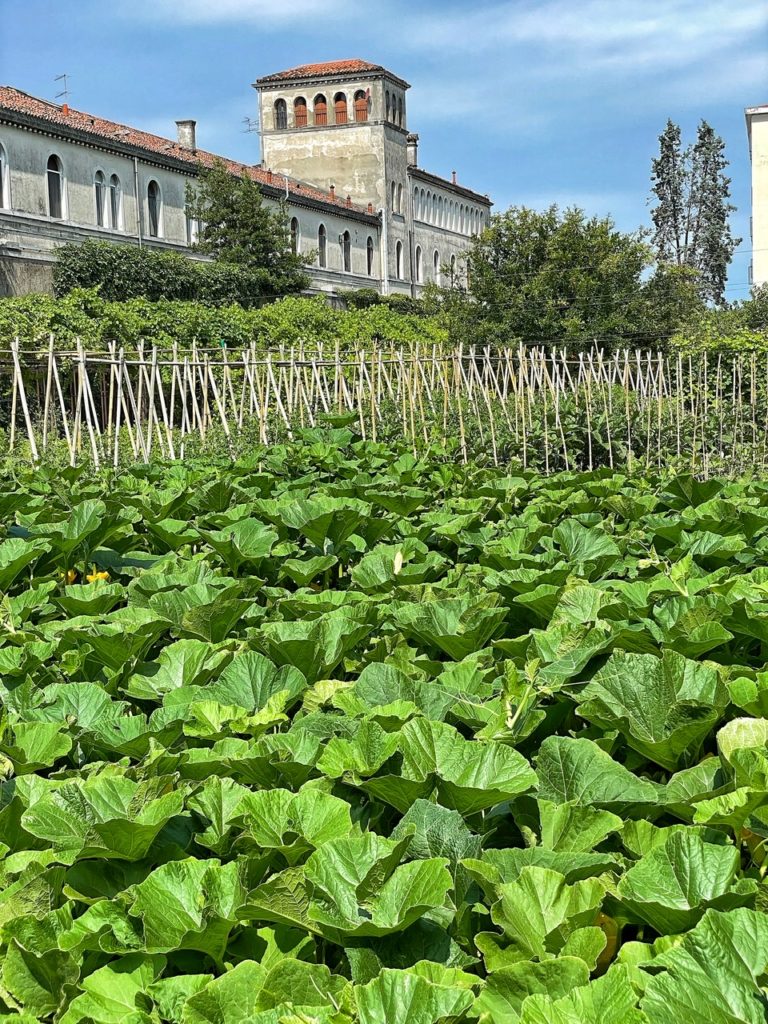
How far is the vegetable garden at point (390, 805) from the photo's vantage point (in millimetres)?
1053

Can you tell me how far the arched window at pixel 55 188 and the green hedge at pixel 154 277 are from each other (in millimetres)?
2861

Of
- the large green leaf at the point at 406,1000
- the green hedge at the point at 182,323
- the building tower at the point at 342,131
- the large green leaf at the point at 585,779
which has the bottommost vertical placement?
the large green leaf at the point at 406,1000

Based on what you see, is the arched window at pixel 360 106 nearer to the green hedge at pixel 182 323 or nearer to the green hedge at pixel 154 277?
the green hedge at pixel 182 323

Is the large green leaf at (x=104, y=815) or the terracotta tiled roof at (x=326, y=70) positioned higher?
the terracotta tiled roof at (x=326, y=70)

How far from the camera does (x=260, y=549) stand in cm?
310

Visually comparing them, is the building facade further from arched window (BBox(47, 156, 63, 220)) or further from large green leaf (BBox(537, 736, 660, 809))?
large green leaf (BBox(537, 736, 660, 809))

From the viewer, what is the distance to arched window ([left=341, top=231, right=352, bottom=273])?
59.9m

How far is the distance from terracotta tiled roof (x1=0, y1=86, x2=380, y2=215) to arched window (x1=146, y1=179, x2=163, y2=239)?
1153 mm

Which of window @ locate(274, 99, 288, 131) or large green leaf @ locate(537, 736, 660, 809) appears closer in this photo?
large green leaf @ locate(537, 736, 660, 809)

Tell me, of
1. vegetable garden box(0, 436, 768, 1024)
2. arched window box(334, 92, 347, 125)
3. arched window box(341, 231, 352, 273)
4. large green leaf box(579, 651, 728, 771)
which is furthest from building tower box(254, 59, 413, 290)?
large green leaf box(579, 651, 728, 771)

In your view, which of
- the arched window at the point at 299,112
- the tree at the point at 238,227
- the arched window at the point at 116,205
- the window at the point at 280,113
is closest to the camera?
the arched window at the point at 116,205

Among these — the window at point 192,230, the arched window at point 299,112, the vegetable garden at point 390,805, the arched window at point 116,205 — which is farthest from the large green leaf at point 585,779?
→ the arched window at point 299,112

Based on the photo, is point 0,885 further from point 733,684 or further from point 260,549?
point 260,549

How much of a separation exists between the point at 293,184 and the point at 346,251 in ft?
14.5
